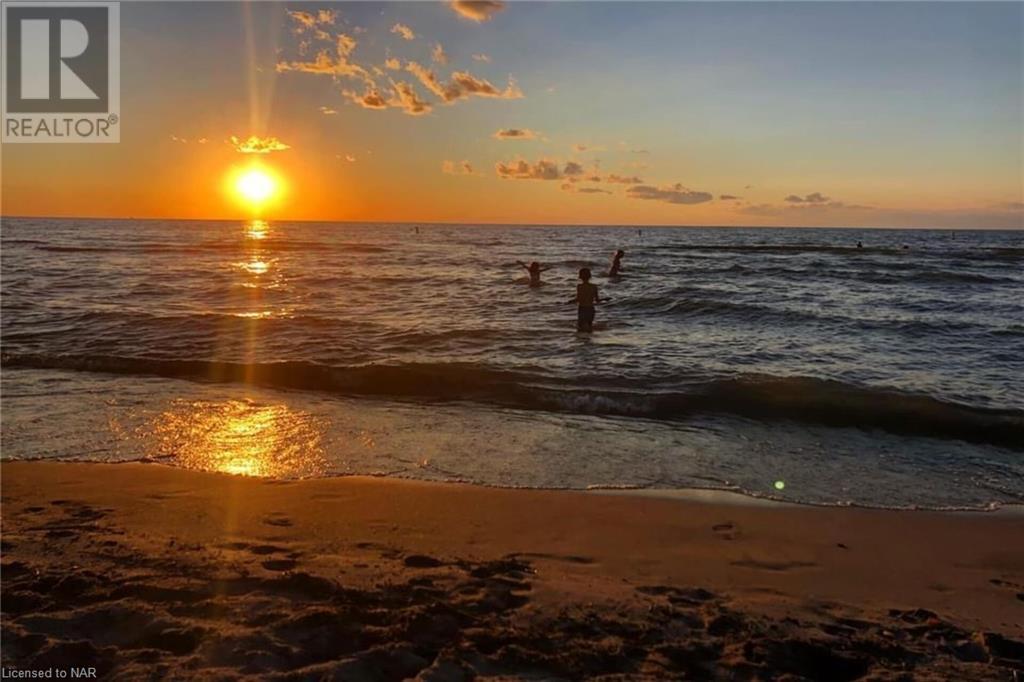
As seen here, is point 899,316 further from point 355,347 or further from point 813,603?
point 813,603

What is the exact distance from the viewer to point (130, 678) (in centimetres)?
320

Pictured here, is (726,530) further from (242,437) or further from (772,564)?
(242,437)

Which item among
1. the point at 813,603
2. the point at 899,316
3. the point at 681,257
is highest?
the point at 681,257

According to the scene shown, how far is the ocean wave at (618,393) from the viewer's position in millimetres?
9461

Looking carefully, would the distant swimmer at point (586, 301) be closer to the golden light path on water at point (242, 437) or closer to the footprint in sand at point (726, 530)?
the golden light path on water at point (242, 437)

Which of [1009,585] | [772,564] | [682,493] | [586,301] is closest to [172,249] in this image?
[586,301]

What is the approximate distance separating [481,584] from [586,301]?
1194 cm

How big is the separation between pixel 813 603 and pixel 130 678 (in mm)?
4074

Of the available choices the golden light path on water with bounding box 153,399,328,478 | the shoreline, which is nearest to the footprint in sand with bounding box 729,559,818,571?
the shoreline

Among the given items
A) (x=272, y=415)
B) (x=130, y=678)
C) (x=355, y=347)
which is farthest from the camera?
(x=355, y=347)

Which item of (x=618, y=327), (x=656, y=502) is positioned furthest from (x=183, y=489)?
(x=618, y=327)

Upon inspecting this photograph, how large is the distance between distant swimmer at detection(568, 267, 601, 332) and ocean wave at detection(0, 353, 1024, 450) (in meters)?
4.58

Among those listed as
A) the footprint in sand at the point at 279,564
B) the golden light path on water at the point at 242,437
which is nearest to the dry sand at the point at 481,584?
the footprint in sand at the point at 279,564

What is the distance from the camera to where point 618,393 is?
1048 centimetres
